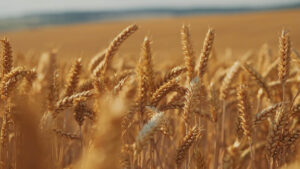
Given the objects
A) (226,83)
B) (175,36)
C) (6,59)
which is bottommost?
(175,36)

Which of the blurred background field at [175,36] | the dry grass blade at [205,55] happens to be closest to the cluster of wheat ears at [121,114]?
the dry grass blade at [205,55]

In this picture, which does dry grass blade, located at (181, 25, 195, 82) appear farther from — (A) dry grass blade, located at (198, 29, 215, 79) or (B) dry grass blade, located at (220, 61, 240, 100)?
(B) dry grass blade, located at (220, 61, 240, 100)

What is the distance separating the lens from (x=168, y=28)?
109ft

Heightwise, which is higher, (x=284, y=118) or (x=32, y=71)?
(x=32, y=71)

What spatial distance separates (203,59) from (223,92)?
0.30m

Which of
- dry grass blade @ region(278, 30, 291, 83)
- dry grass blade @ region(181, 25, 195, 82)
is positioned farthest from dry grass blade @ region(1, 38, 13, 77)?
dry grass blade @ region(278, 30, 291, 83)

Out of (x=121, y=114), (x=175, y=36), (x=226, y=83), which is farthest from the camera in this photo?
(x=175, y=36)

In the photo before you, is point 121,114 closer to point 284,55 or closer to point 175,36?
point 284,55

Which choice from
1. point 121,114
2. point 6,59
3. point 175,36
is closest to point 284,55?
point 6,59

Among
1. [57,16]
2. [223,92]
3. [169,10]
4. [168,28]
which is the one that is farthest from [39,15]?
[223,92]

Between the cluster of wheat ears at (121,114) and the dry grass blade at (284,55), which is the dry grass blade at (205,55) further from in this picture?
the dry grass blade at (284,55)

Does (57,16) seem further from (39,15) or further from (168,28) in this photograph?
(168,28)

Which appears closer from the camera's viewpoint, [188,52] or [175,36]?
[188,52]

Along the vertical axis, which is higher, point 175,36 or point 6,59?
point 6,59
